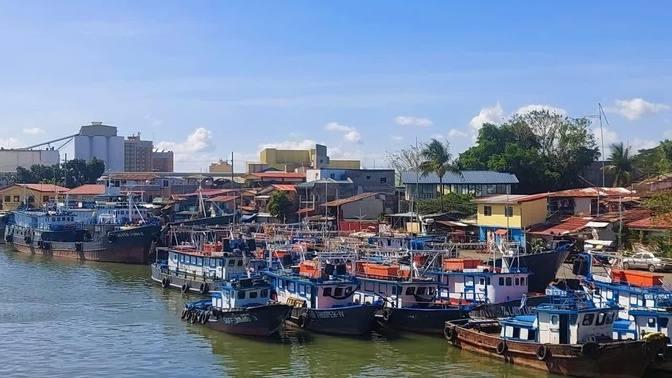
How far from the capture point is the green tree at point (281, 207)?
233ft

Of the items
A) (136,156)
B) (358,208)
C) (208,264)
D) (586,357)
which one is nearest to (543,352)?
(586,357)

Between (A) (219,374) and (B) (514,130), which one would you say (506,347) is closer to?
(A) (219,374)

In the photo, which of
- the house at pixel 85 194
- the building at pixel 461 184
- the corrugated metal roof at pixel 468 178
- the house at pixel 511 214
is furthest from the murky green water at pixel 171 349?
the house at pixel 85 194

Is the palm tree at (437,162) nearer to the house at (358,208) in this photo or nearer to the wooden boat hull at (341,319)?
the house at (358,208)

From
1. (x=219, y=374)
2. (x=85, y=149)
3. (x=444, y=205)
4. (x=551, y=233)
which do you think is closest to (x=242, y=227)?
(x=444, y=205)

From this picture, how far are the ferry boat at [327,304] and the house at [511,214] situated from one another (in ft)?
64.7

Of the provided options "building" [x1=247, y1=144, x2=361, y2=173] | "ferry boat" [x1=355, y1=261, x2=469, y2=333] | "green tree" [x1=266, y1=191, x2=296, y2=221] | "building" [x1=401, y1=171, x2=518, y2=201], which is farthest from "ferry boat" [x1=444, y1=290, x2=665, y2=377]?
"building" [x1=247, y1=144, x2=361, y2=173]

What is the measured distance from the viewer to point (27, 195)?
9175 centimetres

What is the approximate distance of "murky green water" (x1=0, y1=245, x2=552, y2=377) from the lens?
2669cm

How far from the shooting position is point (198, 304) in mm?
34062

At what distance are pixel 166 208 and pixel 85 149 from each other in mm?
87325

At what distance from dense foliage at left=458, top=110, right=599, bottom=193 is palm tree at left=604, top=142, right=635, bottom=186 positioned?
5209 millimetres

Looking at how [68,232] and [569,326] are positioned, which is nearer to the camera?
[569,326]

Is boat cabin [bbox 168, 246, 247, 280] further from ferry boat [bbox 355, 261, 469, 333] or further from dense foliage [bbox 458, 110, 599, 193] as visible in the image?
dense foliage [bbox 458, 110, 599, 193]
